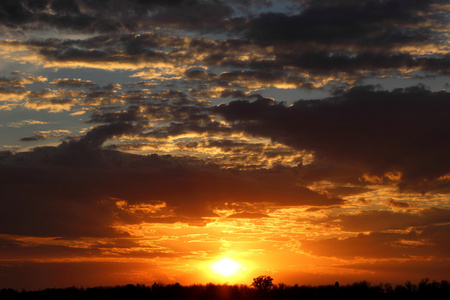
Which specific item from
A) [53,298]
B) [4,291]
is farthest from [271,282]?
[4,291]

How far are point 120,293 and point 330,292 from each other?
19.2 m

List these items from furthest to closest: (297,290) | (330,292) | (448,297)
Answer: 1. (297,290)
2. (330,292)
3. (448,297)

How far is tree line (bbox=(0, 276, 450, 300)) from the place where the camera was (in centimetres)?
3934

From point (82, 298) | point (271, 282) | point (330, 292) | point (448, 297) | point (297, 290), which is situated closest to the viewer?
point (448, 297)

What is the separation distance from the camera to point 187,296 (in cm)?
4881

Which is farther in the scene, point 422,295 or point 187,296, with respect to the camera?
point 187,296

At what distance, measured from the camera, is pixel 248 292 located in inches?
1863

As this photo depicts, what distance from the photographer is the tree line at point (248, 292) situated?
129 feet

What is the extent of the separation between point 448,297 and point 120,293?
91.0ft

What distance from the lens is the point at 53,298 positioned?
51.3 m

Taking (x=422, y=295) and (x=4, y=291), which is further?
(x=4, y=291)

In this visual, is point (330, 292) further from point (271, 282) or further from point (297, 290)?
point (271, 282)

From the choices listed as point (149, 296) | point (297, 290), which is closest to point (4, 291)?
point (149, 296)

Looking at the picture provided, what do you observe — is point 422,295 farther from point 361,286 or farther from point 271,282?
point 271,282
